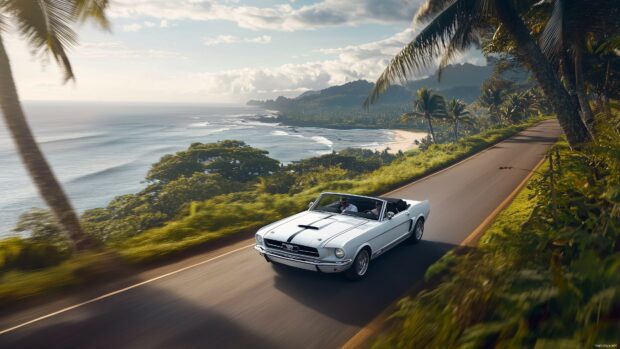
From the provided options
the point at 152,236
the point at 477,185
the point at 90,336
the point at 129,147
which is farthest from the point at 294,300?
the point at 129,147

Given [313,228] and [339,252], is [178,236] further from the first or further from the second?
[339,252]

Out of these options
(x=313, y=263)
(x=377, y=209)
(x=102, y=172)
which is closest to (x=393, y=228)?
(x=377, y=209)

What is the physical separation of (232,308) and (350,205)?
3.63m

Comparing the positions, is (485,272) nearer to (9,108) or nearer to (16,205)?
(9,108)

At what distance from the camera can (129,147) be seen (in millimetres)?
113312

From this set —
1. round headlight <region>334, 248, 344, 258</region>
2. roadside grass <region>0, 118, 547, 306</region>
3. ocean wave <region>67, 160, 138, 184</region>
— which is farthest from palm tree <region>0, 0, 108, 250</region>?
ocean wave <region>67, 160, 138, 184</region>

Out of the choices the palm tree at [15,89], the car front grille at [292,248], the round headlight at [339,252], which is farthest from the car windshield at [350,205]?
the palm tree at [15,89]

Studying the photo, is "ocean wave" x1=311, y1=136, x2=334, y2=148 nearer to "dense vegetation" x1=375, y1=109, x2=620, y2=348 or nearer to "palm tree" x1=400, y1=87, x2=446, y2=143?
"palm tree" x1=400, y1=87, x2=446, y2=143

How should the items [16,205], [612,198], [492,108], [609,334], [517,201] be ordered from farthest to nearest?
[492,108] → [16,205] → [517,201] → [612,198] → [609,334]

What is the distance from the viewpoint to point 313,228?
783 cm

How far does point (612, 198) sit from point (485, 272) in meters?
2.14

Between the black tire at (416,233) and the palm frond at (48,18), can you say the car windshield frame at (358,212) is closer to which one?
the black tire at (416,233)

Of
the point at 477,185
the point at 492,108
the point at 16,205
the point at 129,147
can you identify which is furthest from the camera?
the point at 129,147

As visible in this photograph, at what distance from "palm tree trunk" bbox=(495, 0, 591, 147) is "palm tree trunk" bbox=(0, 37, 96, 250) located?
442 inches
